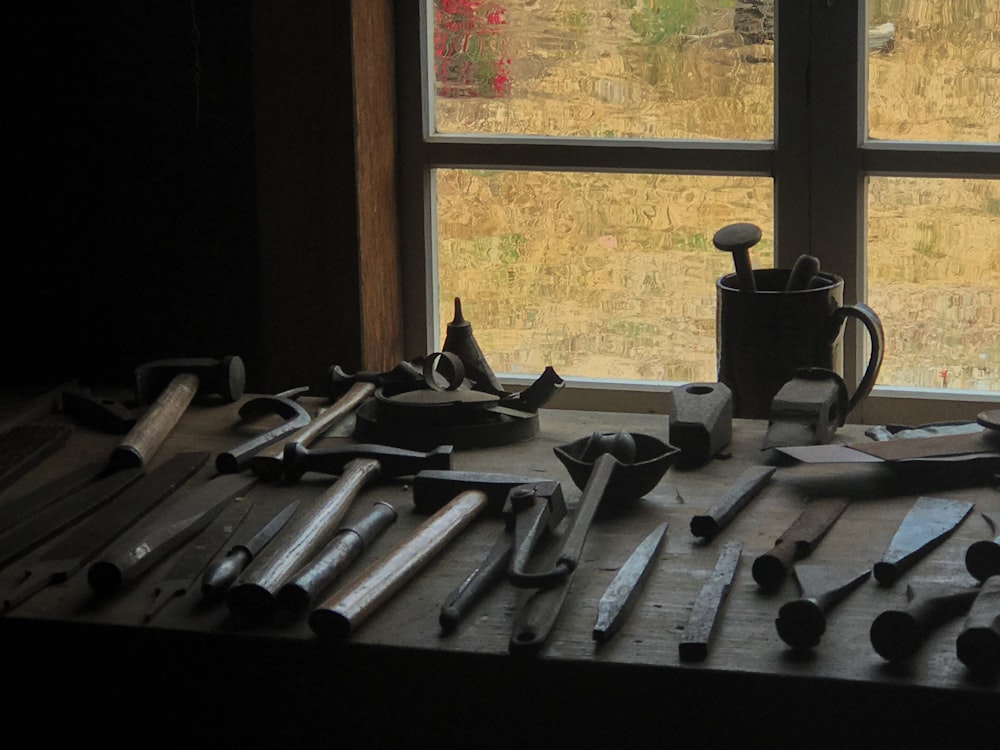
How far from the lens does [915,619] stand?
52.9 inches

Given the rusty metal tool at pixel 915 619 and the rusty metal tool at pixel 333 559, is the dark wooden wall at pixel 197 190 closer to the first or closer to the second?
the rusty metal tool at pixel 333 559

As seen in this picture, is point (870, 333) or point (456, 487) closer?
point (456, 487)

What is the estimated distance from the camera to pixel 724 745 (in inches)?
53.6

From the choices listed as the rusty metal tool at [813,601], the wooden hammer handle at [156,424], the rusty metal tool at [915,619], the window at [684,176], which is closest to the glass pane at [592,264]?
the window at [684,176]

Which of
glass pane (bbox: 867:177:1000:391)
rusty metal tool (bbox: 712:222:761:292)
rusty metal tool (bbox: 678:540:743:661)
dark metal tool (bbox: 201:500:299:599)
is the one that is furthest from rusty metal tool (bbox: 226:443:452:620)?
glass pane (bbox: 867:177:1000:391)

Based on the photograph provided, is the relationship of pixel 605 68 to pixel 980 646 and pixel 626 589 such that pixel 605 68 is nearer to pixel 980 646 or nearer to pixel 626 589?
pixel 626 589

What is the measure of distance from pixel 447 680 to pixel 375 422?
0.74 m

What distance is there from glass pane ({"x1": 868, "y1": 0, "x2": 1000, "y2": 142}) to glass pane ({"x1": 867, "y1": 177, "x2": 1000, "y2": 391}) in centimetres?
9

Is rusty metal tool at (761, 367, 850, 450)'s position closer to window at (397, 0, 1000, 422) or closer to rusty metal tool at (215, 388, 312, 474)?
window at (397, 0, 1000, 422)

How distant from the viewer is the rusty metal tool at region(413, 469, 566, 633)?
1.51 meters

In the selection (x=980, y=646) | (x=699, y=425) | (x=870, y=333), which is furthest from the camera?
(x=870, y=333)

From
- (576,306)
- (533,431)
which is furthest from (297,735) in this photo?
(576,306)

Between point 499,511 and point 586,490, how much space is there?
5.0 inches

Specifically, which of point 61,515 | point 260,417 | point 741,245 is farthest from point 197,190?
point 741,245
